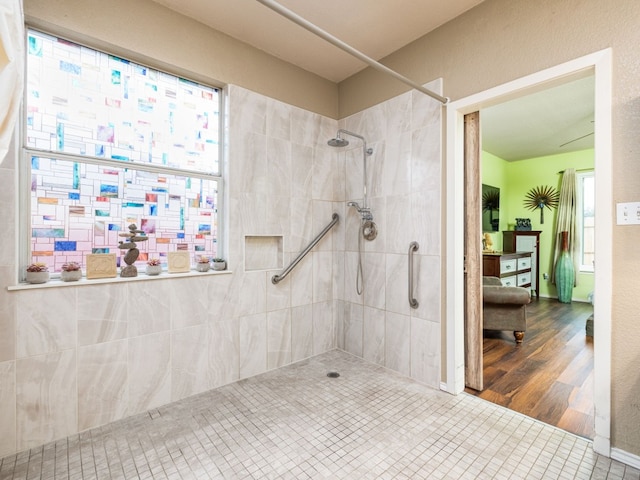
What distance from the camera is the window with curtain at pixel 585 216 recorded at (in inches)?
211

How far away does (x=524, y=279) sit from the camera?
215 inches

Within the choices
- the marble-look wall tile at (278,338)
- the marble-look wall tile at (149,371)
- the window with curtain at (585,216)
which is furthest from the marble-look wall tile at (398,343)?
the window with curtain at (585,216)

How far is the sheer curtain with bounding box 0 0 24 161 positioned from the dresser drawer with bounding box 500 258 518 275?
17.4 feet

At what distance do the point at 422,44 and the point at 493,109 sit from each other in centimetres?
169

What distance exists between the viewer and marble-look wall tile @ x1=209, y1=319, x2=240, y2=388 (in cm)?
230

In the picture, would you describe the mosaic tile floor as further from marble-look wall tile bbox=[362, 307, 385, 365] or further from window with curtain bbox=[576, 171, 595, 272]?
window with curtain bbox=[576, 171, 595, 272]

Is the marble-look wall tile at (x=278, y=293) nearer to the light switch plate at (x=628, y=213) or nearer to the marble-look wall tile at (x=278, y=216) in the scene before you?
the marble-look wall tile at (x=278, y=216)

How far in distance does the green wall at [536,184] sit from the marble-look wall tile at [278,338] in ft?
15.1

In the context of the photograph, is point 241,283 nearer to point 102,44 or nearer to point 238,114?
point 238,114

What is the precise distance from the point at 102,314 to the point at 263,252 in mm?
1210

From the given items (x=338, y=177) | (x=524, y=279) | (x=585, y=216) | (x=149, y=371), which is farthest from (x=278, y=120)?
(x=585, y=216)

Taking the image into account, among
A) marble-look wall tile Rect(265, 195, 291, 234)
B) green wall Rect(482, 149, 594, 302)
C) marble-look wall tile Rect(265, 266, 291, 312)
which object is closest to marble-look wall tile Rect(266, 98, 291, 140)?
marble-look wall tile Rect(265, 195, 291, 234)

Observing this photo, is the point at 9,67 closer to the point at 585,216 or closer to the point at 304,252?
the point at 304,252

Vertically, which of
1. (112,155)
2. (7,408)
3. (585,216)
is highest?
(112,155)
